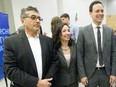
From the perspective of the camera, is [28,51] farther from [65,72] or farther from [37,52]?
[65,72]

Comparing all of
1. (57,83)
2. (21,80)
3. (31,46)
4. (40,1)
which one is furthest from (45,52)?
(40,1)

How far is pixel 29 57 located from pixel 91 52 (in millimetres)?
863

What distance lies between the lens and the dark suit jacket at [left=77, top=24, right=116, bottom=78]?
90.0 inches

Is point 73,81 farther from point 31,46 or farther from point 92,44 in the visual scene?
point 31,46

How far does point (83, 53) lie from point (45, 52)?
659 millimetres

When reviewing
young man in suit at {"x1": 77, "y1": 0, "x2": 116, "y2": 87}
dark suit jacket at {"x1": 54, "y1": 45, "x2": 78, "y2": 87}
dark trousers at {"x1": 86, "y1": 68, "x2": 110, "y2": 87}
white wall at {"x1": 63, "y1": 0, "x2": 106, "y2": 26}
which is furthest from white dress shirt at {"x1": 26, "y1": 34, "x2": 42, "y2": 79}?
white wall at {"x1": 63, "y1": 0, "x2": 106, "y2": 26}

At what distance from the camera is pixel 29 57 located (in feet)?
5.98

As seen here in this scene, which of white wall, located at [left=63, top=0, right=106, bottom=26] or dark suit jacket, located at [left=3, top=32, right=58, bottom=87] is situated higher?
white wall, located at [left=63, top=0, right=106, bottom=26]

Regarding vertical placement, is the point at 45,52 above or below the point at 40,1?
below

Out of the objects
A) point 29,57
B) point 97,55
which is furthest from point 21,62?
point 97,55

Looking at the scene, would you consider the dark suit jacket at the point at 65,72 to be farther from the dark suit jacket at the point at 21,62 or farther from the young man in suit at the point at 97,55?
the dark suit jacket at the point at 21,62

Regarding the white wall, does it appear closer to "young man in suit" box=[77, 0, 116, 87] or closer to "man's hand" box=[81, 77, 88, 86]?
"young man in suit" box=[77, 0, 116, 87]

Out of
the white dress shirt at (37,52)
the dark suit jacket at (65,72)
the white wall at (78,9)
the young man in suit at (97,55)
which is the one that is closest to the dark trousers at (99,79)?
the young man in suit at (97,55)

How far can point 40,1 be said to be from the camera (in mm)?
6008
